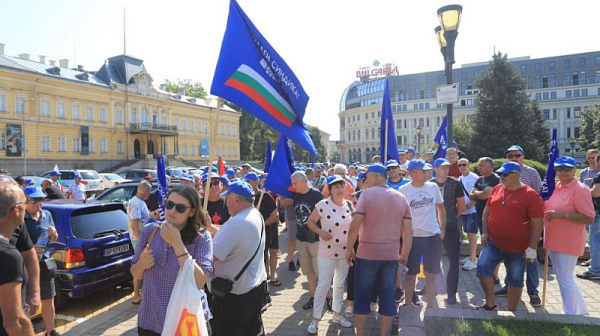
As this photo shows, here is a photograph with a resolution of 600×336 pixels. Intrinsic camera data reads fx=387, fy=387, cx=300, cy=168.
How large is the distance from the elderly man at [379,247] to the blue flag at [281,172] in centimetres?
216

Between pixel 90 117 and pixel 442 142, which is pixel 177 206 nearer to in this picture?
pixel 442 142

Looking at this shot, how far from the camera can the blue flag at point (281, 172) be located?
624 cm

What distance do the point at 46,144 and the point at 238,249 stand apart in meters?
50.3

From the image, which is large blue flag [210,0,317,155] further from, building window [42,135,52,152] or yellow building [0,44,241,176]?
building window [42,135,52,152]

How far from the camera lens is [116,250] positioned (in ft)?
20.3

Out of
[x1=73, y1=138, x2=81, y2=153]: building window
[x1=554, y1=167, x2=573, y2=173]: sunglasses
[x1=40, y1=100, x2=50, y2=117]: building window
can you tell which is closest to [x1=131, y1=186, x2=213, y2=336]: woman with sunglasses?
[x1=554, y1=167, x2=573, y2=173]: sunglasses

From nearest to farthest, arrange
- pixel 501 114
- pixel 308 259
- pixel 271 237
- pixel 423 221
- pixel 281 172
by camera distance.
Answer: pixel 423 221
pixel 308 259
pixel 281 172
pixel 271 237
pixel 501 114

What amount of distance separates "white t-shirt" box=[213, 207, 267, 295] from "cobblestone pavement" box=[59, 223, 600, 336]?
1.85 m

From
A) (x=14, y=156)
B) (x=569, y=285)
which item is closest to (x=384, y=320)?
(x=569, y=285)

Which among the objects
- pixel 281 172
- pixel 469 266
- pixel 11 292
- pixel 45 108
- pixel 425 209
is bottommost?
pixel 469 266

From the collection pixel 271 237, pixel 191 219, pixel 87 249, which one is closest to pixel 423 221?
pixel 271 237

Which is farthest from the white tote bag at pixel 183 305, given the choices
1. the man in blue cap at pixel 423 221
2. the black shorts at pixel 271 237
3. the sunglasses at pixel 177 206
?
the black shorts at pixel 271 237

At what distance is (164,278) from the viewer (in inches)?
109

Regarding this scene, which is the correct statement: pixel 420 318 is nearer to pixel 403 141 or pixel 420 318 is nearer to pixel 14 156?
pixel 14 156
